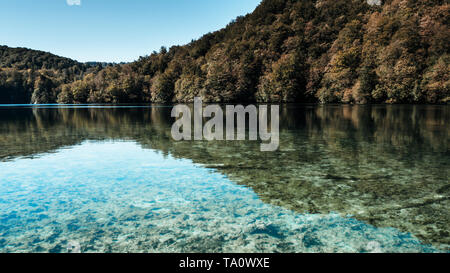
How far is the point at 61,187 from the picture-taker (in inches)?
277

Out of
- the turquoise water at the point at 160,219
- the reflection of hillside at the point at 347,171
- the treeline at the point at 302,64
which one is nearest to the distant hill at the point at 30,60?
the treeline at the point at 302,64

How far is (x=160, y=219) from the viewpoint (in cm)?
506

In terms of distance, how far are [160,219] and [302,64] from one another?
83800 mm

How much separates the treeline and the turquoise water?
5252cm

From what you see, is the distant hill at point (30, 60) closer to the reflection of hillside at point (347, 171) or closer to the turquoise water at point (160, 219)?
the reflection of hillside at point (347, 171)

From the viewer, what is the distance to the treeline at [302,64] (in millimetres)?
53219

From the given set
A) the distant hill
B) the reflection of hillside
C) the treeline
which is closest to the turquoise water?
the reflection of hillside

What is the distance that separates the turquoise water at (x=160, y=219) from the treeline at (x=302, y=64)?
2068 inches

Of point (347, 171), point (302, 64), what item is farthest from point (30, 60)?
point (347, 171)

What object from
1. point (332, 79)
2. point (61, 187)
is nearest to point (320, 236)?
point (61, 187)

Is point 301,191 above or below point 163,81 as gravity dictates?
below

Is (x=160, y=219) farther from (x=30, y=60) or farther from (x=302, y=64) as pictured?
(x=30, y=60)
